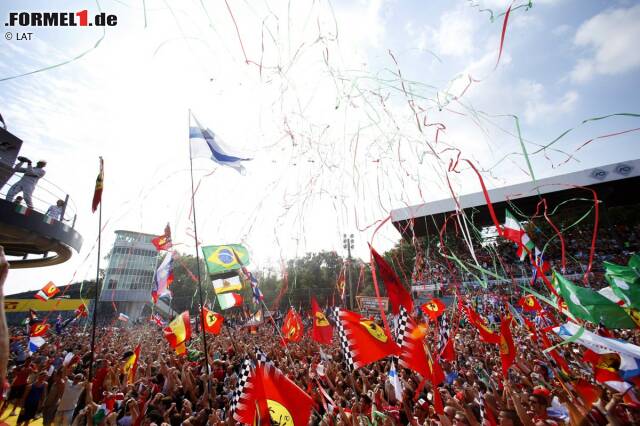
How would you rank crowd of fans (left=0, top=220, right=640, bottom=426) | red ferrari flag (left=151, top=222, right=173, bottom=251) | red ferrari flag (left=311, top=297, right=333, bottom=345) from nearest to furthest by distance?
crowd of fans (left=0, top=220, right=640, bottom=426) < red ferrari flag (left=311, top=297, right=333, bottom=345) < red ferrari flag (left=151, top=222, right=173, bottom=251)

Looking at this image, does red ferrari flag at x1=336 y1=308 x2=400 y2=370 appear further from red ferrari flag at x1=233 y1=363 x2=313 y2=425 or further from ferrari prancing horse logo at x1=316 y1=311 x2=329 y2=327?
ferrari prancing horse logo at x1=316 y1=311 x2=329 y2=327

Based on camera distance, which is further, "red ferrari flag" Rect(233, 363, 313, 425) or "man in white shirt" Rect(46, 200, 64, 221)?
"man in white shirt" Rect(46, 200, 64, 221)

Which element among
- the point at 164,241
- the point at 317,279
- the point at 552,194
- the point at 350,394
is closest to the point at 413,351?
the point at 350,394

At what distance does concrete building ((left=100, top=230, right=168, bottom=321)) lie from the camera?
5172 cm

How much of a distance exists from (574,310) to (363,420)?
14.1 feet

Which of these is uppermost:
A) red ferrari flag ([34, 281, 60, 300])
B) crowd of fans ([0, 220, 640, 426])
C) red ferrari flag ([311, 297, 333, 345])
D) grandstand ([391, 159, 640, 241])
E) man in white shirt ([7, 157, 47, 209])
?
grandstand ([391, 159, 640, 241])

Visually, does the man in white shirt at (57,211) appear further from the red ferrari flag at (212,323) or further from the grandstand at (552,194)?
the grandstand at (552,194)

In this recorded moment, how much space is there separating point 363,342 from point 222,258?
27.4 feet

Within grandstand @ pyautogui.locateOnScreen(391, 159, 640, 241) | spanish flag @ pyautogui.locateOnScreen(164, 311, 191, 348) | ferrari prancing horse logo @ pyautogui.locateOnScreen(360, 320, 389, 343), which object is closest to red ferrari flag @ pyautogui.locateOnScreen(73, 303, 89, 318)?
spanish flag @ pyautogui.locateOnScreen(164, 311, 191, 348)

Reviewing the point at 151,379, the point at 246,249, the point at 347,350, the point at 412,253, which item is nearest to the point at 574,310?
the point at 347,350

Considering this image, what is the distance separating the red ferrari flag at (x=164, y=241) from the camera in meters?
12.8

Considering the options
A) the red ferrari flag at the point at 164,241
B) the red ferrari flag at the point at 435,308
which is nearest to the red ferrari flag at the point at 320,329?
the red ferrari flag at the point at 435,308

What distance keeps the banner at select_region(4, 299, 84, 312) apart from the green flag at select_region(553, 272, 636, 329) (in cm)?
3478

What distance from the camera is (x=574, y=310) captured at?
5648mm
